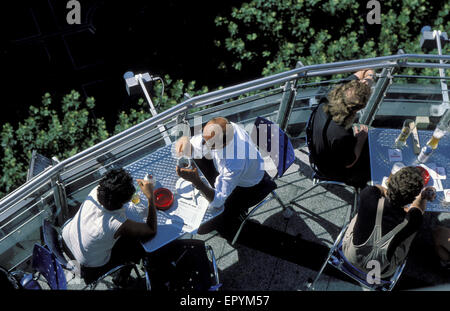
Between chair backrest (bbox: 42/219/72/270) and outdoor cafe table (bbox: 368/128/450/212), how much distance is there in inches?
117

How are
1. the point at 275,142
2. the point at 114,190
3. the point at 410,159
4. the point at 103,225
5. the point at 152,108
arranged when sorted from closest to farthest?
the point at 114,190
the point at 103,225
the point at 410,159
the point at 275,142
the point at 152,108

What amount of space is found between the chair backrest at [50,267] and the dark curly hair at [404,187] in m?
2.84

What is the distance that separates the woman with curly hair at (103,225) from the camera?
10.2 ft

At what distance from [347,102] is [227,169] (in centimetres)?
135

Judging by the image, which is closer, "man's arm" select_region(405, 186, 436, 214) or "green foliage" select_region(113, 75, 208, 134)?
"man's arm" select_region(405, 186, 436, 214)

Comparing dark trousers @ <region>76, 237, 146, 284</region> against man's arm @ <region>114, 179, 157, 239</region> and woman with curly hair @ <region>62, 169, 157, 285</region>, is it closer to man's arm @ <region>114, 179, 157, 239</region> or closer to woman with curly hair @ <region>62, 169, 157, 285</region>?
woman with curly hair @ <region>62, 169, 157, 285</region>

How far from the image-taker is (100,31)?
8.62 m

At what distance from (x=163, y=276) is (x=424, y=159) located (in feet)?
9.14

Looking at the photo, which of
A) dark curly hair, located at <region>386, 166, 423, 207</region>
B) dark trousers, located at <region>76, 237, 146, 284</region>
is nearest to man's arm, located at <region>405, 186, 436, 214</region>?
dark curly hair, located at <region>386, 166, 423, 207</region>

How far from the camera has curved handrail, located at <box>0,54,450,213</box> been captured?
300 centimetres

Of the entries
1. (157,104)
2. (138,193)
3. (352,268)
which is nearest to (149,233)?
(138,193)

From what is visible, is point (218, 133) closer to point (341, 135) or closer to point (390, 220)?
point (341, 135)

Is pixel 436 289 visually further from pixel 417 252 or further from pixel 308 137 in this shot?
pixel 308 137

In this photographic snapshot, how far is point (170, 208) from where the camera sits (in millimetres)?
3461
